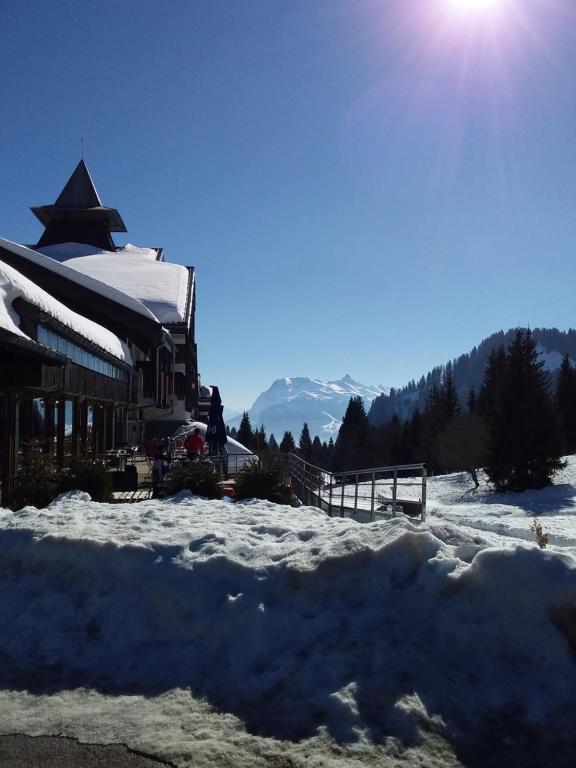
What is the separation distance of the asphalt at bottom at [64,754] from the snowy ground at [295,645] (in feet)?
0.31

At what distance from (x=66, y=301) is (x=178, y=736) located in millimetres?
27290

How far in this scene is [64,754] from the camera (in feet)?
11.7

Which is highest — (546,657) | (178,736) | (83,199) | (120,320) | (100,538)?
(83,199)

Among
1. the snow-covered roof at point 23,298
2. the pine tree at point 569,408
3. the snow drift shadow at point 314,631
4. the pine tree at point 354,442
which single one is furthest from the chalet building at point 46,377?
the pine tree at point 354,442

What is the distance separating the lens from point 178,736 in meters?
3.76

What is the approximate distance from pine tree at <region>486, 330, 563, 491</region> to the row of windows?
2785 centimetres

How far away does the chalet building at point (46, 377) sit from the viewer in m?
11.9

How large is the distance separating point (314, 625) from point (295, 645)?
23cm

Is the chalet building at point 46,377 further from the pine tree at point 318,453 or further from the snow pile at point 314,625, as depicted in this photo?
the pine tree at point 318,453

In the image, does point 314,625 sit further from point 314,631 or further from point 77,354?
point 77,354

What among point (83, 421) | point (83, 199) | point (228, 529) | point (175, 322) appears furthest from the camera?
point (83, 199)

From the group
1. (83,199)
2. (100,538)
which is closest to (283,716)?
(100,538)

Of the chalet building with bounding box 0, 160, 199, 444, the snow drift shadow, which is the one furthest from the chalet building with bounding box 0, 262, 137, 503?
the snow drift shadow

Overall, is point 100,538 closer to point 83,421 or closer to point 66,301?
point 83,421
